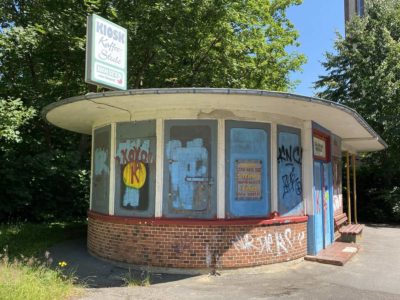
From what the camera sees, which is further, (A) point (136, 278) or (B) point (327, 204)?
(B) point (327, 204)

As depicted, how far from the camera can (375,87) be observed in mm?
19359

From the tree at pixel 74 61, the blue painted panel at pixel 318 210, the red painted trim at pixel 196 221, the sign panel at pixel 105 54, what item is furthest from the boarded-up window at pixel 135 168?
the tree at pixel 74 61

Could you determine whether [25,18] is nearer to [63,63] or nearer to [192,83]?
[63,63]

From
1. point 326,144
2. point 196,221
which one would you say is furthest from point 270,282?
point 326,144

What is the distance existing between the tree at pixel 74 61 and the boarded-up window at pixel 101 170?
4092mm

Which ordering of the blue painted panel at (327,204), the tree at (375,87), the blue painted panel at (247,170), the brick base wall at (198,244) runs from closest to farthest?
the brick base wall at (198,244) < the blue painted panel at (247,170) < the blue painted panel at (327,204) < the tree at (375,87)

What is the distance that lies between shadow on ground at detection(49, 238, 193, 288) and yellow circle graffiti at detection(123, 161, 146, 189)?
1623 mm

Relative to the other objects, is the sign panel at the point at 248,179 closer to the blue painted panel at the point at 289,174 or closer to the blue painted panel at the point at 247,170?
the blue painted panel at the point at 247,170

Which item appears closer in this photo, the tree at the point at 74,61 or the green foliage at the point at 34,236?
the green foliage at the point at 34,236

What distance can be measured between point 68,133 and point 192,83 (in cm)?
533

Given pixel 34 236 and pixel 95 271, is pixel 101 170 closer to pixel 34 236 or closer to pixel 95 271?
pixel 95 271

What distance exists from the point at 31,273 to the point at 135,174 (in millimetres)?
2689

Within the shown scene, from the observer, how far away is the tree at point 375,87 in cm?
1906

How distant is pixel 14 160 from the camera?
1452 centimetres
